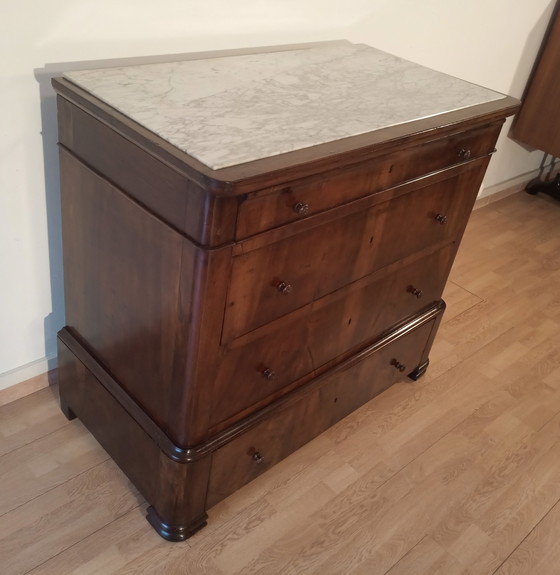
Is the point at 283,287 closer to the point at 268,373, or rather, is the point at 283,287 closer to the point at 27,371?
the point at 268,373

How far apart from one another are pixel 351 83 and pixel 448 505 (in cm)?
113

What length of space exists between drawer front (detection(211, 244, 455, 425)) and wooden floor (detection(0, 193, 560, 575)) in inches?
13.2

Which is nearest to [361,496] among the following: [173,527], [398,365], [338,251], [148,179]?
[398,365]

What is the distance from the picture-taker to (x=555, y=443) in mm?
1906

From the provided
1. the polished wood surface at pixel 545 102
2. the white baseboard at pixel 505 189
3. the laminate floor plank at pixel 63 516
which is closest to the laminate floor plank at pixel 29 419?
the laminate floor plank at pixel 63 516

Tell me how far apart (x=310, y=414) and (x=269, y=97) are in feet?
2.64

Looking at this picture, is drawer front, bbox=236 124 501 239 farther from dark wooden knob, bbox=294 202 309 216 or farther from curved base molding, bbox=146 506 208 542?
curved base molding, bbox=146 506 208 542

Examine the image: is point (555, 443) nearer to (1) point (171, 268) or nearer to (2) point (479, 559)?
(2) point (479, 559)

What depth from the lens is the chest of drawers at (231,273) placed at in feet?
3.55

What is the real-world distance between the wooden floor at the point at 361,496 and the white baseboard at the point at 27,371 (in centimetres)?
7

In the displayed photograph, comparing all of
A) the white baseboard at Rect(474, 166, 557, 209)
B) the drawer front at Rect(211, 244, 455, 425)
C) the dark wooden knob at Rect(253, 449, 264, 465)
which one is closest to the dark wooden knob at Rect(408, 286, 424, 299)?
the drawer front at Rect(211, 244, 455, 425)

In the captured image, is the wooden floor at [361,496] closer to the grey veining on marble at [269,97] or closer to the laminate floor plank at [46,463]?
the laminate floor plank at [46,463]

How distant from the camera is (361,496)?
1.65 meters

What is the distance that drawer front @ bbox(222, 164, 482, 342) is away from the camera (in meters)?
1.17
